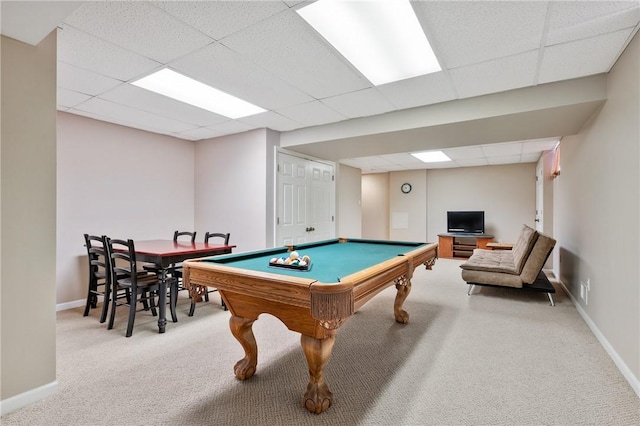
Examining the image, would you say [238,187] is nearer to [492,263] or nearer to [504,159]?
[492,263]

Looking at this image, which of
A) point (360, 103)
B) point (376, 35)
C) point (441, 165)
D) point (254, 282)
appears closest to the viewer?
point (254, 282)

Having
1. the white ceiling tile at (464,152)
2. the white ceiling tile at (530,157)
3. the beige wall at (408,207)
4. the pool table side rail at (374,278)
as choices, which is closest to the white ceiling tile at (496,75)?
the pool table side rail at (374,278)

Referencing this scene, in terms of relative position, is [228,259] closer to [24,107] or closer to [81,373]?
[81,373]

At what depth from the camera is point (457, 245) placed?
7746mm

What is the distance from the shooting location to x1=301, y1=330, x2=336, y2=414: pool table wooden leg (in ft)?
5.80

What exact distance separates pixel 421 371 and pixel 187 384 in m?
1.61

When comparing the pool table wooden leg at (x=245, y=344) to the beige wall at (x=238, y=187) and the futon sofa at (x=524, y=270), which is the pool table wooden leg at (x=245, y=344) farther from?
the futon sofa at (x=524, y=270)

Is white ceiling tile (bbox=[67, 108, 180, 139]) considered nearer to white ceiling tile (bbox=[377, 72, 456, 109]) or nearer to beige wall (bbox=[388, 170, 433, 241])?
white ceiling tile (bbox=[377, 72, 456, 109])

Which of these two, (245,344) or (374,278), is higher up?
(374,278)

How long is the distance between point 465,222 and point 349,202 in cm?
296

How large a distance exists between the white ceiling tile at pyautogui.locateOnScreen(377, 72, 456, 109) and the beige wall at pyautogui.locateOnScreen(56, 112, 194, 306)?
353 cm

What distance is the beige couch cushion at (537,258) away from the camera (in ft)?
12.5

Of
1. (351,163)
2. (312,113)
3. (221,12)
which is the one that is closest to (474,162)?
(351,163)

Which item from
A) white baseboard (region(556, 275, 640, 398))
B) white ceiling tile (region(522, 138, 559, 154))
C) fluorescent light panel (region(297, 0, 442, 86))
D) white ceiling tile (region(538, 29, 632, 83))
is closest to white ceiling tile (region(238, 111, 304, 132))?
fluorescent light panel (region(297, 0, 442, 86))
